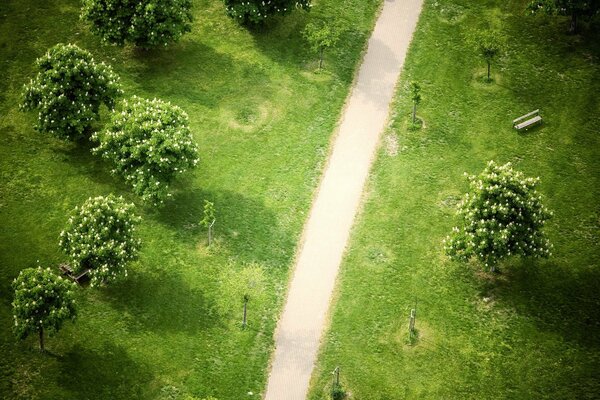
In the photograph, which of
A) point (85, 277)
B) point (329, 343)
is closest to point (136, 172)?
point (85, 277)

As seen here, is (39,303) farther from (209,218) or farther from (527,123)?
(527,123)

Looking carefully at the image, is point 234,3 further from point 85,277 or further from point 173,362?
point 173,362

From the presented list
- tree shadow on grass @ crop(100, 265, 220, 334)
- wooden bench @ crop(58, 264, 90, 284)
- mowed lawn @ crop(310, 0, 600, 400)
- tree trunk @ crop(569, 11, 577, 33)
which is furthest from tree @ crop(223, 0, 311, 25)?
wooden bench @ crop(58, 264, 90, 284)

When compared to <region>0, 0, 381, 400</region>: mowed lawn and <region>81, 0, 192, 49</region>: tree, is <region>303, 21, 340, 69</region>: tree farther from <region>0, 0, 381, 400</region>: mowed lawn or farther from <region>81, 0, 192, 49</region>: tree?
<region>81, 0, 192, 49</region>: tree

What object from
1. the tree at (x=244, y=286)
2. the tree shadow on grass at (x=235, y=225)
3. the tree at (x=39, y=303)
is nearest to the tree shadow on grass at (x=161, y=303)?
the tree at (x=244, y=286)

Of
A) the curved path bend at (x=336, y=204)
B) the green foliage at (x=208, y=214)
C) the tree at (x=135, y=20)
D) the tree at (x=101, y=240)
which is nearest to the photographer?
the tree at (x=101, y=240)

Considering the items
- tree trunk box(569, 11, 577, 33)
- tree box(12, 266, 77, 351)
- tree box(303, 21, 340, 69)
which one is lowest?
tree box(12, 266, 77, 351)

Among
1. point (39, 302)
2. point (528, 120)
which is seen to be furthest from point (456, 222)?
point (39, 302)

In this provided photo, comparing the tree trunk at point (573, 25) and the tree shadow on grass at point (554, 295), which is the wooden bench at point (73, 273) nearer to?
the tree shadow on grass at point (554, 295)
